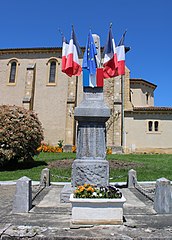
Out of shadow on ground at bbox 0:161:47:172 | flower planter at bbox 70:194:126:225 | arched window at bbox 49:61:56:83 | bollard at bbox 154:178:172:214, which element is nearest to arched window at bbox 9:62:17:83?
arched window at bbox 49:61:56:83

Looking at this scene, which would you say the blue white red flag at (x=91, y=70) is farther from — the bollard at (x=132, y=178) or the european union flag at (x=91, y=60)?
the bollard at (x=132, y=178)

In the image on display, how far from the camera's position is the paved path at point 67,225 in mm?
3459

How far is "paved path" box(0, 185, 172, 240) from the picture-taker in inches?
136

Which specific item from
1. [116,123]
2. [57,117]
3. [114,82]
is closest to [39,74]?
[57,117]

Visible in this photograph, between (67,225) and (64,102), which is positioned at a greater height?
(64,102)

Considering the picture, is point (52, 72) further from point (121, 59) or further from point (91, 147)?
point (91, 147)

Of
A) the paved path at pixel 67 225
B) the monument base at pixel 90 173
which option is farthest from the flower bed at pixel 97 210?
the monument base at pixel 90 173

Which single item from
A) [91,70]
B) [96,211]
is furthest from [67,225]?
[91,70]

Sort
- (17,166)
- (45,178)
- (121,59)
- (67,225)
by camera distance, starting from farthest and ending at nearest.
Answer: (17,166) → (45,178) → (121,59) → (67,225)

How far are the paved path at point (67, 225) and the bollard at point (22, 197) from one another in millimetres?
162

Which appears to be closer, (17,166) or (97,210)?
(97,210)

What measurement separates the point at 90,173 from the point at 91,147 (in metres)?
0.72

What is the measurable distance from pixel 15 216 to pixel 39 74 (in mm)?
24058

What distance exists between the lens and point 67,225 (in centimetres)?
396
